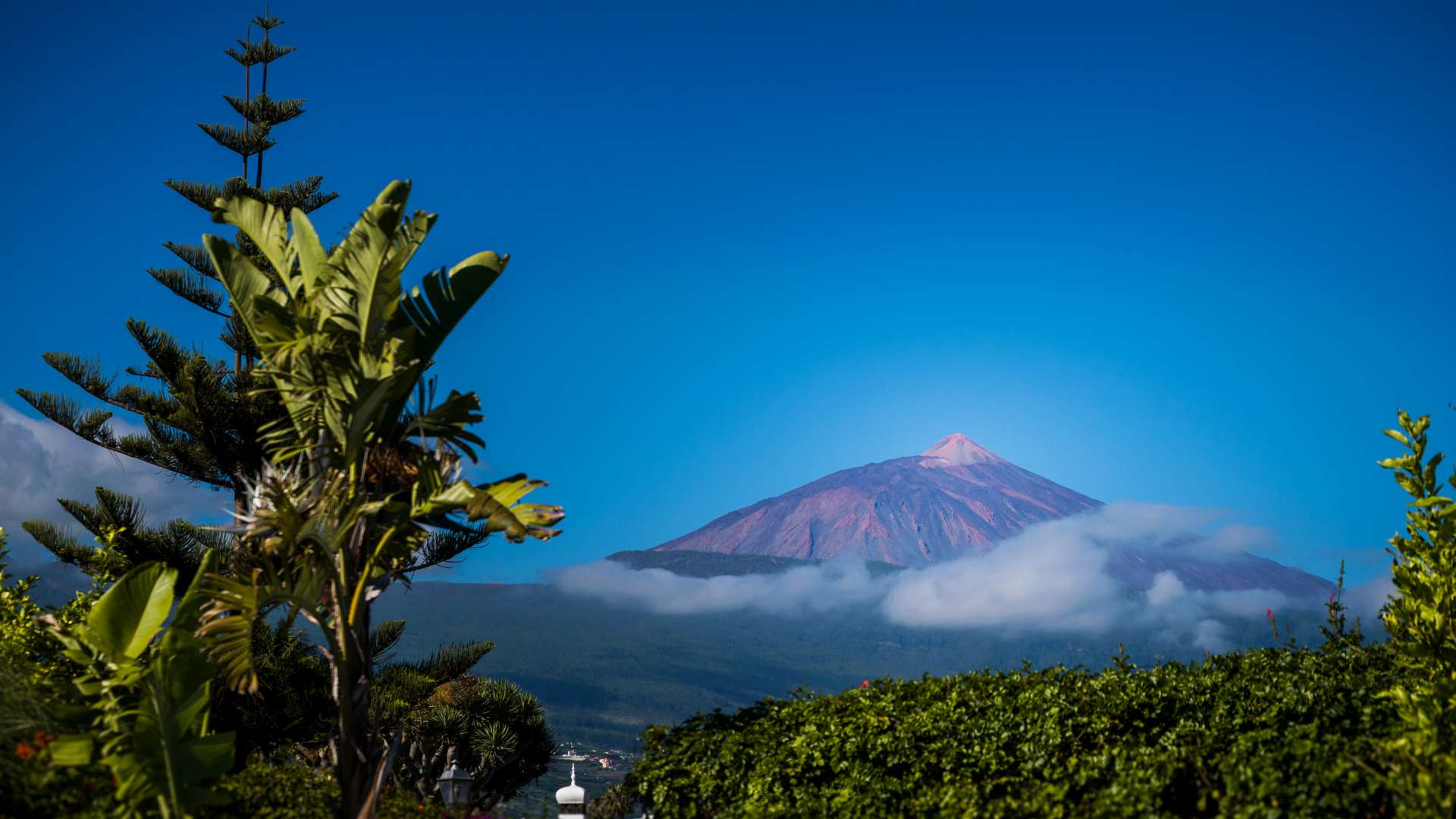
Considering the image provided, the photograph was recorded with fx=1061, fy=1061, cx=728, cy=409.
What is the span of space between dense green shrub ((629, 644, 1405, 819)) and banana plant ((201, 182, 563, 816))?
70.2 inches

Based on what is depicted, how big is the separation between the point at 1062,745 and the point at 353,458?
428 centimetres

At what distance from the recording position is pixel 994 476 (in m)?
189

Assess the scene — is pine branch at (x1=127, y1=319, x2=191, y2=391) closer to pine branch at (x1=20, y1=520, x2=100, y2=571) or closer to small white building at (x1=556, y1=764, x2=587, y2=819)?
pine branch at (x1=20, y1=520, x2=100, y2=571)

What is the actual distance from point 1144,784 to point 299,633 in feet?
31.1

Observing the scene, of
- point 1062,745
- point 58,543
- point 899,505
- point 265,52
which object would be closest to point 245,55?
point 265,52

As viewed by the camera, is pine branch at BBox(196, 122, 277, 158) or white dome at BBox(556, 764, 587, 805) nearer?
white dome at BBox(556, 764, 587, 805)

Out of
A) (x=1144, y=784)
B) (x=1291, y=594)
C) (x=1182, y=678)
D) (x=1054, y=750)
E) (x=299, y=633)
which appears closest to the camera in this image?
(x=1144, y=784)

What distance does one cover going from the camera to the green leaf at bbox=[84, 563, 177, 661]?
5.25 meters

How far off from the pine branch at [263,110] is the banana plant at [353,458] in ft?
23.1

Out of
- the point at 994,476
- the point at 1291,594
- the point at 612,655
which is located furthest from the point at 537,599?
the point at 1291,594

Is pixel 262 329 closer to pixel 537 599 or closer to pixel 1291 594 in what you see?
pixel 537 599

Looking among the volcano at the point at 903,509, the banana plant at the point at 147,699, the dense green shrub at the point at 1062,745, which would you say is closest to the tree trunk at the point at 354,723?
the banana plant at the point at 147,699

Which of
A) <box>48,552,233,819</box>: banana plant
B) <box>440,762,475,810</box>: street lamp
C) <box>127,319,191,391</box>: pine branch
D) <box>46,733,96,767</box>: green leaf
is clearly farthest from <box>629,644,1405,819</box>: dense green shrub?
<box>127,319,191,391</box>: pine branch

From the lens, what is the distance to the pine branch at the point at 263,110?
13250 millimetres
